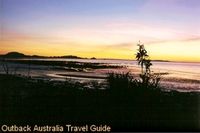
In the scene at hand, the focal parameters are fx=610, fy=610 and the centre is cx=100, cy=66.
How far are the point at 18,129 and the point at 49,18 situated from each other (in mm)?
1046

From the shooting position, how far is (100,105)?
5559 millimetres

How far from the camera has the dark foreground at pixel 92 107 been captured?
550 cm

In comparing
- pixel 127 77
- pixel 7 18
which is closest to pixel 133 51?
pixel 127 77

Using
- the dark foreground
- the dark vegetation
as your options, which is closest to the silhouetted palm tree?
the dark vegetation

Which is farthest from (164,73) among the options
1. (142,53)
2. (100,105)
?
(100,105)

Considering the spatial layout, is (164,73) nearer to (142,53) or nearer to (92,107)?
(142,53)

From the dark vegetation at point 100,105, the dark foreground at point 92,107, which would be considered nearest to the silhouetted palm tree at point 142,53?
the dark vegetation at point 100,105

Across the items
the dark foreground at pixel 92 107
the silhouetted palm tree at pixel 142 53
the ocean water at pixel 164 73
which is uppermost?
the silhouetted palm tree at pixel 142 53

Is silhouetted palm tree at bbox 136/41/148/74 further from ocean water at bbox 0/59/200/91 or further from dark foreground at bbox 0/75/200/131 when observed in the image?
dark foreground at bbox 0/75/200/131

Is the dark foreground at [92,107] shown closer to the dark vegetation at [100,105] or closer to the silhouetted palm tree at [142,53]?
the dark vegetation at [100,105]

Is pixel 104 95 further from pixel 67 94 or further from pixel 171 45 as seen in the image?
pixel 171 45

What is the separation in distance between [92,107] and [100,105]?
75 mm

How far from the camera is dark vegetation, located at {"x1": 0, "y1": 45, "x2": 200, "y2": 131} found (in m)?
5.50

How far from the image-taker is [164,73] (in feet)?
18.7
